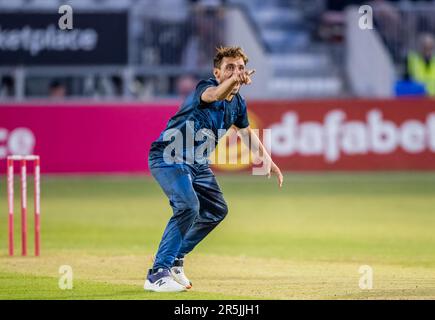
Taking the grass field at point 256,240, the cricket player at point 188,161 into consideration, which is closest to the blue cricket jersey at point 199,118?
the cricket player at point 188,161

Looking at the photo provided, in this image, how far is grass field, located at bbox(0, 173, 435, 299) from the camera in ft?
38.5

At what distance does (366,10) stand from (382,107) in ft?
7.65

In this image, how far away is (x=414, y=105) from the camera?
27125mm

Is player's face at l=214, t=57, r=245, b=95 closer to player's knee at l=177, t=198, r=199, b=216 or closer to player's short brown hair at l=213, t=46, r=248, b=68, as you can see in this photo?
player's short brown hair at l=213, t=46, r=248, b=68

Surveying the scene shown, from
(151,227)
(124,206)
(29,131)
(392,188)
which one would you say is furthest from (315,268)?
(29,131)

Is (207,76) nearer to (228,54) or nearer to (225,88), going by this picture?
(228,54)

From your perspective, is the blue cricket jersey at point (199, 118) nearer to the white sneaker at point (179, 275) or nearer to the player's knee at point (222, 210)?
the player's knee at point (222, 210)

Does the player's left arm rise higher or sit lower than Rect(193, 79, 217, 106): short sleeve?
lower

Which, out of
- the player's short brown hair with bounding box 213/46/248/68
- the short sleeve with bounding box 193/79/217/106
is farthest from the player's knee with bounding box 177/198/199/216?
the player's short brown hair with bounding box 213/46/248/68

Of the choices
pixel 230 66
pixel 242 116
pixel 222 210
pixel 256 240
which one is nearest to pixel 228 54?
pixel 230 66

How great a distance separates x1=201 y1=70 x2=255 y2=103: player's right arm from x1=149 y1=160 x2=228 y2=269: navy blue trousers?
2.71ft

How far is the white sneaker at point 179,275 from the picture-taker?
37.6 feet
